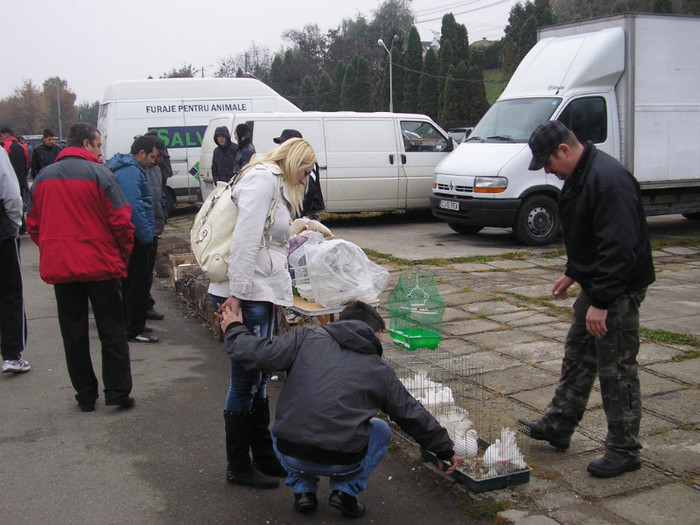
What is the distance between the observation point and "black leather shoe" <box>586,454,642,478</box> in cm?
387

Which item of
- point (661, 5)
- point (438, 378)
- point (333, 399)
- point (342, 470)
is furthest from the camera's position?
point (661, 5)

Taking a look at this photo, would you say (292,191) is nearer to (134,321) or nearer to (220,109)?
(134,321)

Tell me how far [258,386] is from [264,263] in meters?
0.70

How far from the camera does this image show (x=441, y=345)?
6496 millimetres

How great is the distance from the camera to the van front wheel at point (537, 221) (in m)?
11.3

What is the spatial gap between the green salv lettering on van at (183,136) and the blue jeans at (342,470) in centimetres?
1306

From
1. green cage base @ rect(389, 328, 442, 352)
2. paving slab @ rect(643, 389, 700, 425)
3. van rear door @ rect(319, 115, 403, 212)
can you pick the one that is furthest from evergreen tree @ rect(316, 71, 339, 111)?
paving slab @ rect(643, 389, 700, 425)

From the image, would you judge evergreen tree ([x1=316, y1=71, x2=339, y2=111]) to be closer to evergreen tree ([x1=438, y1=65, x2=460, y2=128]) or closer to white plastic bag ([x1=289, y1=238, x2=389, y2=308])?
evergreen tree ([x1=438, y1=65, x2=460, y2=128])

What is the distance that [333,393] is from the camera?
330 centimetres

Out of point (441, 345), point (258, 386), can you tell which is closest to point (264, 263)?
point (258, 386)

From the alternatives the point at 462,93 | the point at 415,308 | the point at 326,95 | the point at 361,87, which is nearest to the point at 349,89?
the point at 361,87

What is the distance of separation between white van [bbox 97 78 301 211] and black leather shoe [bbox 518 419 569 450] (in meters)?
12.6

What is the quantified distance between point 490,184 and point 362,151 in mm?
3297

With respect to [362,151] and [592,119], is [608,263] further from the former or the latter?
[362,151]
